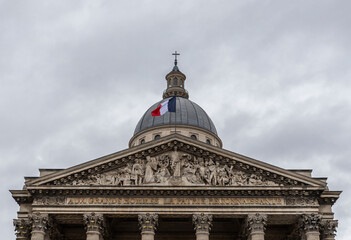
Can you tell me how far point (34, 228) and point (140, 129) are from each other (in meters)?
35.3

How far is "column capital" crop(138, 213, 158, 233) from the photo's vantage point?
37375mm

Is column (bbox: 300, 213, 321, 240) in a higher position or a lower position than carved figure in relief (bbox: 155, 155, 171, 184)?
lower

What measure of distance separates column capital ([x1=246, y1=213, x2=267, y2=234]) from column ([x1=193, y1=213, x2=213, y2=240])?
2.67 meters

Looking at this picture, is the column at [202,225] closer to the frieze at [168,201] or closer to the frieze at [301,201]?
the frieze at [168,201]

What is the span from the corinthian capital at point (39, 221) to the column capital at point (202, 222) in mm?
10250

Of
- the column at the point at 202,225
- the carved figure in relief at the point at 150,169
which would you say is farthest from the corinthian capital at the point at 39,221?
the column at the point at 202,225

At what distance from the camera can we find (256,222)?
3762cm

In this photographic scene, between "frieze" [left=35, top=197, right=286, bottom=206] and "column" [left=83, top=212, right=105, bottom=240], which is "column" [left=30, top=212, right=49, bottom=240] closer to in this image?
"frieze" [left=35, top=197, right=286, bottom=206]

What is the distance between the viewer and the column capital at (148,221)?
3738 centimetres

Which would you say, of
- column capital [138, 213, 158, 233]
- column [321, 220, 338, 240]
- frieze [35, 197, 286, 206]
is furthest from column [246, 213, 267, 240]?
column capital [138, 213, 158, 233]

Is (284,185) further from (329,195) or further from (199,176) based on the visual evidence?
(199,176)

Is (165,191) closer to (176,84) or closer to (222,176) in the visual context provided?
(222,176)

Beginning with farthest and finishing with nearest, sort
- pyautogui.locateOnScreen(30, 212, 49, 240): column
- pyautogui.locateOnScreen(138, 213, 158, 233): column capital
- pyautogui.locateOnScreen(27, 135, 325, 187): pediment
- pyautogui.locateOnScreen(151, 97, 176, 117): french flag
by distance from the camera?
pyautogui.locateOnScreen(151, 97, 176, 117): french flag
pyautogui.locateOnScreen(27, 135, 325, 187): pediment
pyautogui.locateOnScreen(138, 213, 158, 233): column capital
pyautogui.locateOnScreen(30, 212, 49, 240): column

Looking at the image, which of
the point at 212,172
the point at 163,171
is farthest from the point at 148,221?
the point at 212,172
